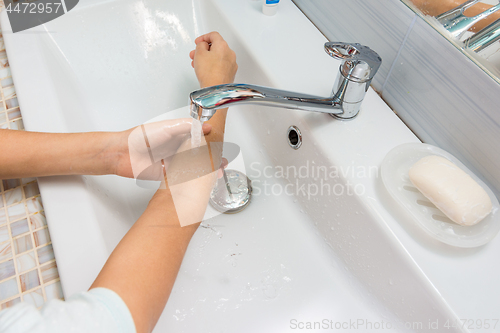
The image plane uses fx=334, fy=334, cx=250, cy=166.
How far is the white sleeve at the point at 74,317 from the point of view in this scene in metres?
0.28

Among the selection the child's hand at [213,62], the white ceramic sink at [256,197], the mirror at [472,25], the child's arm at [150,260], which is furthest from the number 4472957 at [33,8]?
the mirror at [472,25]

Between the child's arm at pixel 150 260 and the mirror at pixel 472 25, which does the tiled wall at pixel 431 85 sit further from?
the child's arm at pixel 150 260

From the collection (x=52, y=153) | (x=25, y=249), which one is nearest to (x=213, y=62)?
(x=52, y=153)

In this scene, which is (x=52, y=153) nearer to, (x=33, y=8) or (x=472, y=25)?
(x=33, y=8)

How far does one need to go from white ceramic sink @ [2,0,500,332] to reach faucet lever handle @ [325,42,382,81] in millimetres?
98

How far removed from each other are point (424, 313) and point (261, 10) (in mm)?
597

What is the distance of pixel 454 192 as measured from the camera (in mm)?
376

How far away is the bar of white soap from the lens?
372 mm

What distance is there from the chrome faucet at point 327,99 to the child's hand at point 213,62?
0.21 meters

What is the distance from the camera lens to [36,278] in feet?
1.23

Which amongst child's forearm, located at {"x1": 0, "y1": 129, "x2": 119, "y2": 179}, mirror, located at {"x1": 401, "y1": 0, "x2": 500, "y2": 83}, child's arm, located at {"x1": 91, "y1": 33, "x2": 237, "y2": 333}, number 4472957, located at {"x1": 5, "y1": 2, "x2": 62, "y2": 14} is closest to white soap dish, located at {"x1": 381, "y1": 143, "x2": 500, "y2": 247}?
mirror, located at {"x1": 401, "y1": 0, "x2": 500, "y2": 83}

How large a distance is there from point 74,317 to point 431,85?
1.66 ft

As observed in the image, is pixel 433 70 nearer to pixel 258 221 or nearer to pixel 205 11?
pixel 258 221

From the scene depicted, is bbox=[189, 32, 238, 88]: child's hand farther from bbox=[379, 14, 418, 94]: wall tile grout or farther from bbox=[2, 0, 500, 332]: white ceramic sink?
bbox=[379, 14, 418, 94]: wall tile grout
